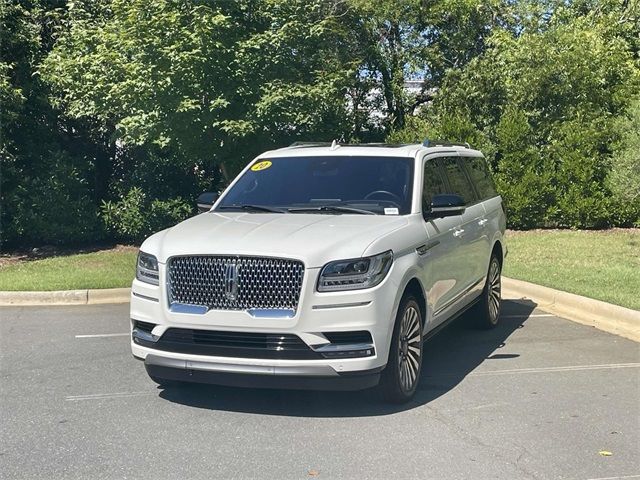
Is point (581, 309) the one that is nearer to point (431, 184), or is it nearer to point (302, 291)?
point (431, 184)

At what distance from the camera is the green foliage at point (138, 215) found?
47.5 feet

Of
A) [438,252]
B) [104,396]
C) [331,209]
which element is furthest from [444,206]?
[104,396]

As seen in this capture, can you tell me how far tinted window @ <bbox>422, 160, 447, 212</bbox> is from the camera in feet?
20.6

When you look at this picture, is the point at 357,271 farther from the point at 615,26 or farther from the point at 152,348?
the point at 615,26

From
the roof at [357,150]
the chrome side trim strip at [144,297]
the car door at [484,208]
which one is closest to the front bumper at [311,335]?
the chrome side trim strip at [144,297]

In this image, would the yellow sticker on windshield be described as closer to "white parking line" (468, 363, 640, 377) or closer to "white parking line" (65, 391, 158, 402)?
"white parking line" (65, 391, 158, 402)

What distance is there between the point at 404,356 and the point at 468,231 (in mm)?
2067

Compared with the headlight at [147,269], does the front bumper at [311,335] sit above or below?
below

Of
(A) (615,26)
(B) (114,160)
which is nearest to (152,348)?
(B) (114,160)

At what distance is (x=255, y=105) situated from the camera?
12625 mm

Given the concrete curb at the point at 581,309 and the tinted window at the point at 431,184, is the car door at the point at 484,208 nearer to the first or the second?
the tinted window at the point at 431,184

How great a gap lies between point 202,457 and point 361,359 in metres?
1.19

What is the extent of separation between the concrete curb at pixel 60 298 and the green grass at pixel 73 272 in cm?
26

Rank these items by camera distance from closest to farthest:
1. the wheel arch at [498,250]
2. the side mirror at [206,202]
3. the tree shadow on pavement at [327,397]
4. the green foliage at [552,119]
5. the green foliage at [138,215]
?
the tree shadow on pavement at [327,397] → the side mirror at [206,202] → the wheel arch at [498,250] → the green foliage at [138,215] → the green foliage at [552,119]
